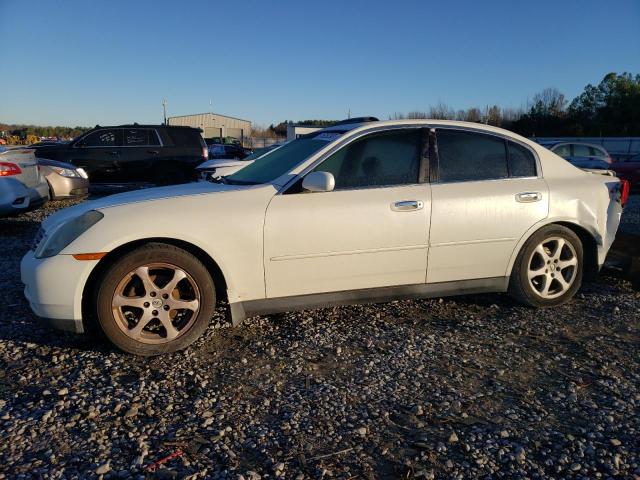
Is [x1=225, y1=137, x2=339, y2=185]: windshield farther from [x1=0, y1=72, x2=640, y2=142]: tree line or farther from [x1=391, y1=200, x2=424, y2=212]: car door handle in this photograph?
[x1=0, y1=72, x2=640, y2=142]: tree line

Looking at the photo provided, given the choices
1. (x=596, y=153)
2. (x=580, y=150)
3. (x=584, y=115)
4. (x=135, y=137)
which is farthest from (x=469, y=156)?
(x=584, y=115)

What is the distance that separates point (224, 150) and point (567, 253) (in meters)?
26.4

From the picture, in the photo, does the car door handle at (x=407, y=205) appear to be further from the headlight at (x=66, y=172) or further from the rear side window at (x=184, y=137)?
the rear side window at (x=184, y=137)

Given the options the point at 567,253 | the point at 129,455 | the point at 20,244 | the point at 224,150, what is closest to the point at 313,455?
the point at 129,455

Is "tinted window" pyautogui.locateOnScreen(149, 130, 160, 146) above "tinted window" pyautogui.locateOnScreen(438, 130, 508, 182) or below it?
above

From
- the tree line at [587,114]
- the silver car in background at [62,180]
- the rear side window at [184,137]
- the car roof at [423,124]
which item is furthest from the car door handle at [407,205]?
the tree line at [587,114]

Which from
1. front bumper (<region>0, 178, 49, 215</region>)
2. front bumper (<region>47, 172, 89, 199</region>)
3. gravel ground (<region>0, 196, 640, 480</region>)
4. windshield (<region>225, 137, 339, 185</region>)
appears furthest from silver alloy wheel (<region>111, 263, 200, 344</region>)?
front bumper (<region>47, 172, 89, 199</region>)

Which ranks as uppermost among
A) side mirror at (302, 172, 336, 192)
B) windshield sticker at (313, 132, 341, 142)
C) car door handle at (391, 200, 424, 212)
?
windshield sticker at (313, 132, 341, 142)

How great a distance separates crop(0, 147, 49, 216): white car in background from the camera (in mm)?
6934

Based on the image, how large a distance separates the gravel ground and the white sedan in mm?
297

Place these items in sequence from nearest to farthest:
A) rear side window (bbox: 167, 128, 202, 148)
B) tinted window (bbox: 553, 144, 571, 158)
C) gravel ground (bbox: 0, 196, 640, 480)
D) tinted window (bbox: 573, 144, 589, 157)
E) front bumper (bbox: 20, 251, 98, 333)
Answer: gravel ground (bbox: 0, 196, 640, 480), front bumper (bbox: 20, 251, 98, 333), rear side window (bbox: 167, 128, 202, 148), tinted window (bbox: 553, 144, 571, 158), tinted window (bbox: 573, 144, 589, 157)

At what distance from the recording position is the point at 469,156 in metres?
3.91

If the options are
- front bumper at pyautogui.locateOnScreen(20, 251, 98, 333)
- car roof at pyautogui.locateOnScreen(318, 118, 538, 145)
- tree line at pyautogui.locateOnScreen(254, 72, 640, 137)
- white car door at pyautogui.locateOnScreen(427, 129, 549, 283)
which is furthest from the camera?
tree line at pyautogui.locateOnScreen(254, 72, 640, 137)

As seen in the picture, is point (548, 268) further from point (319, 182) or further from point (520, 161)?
point (319, 182)
